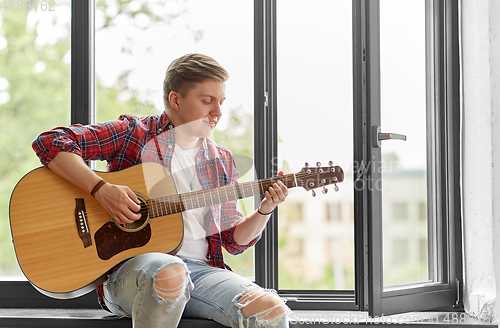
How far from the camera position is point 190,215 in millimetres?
1208

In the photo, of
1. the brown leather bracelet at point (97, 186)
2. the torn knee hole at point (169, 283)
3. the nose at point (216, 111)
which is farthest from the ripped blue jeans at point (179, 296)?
the nose at point (216, 111)

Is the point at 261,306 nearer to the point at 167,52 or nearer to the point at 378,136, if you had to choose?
the point at 378,136

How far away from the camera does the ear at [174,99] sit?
124 cm

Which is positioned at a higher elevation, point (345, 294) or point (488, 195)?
point (488, 195)

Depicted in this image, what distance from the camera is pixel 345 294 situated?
1511 mm

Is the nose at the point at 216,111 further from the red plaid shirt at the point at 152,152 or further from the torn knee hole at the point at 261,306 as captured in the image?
the torn knee hole at the point at 261,306

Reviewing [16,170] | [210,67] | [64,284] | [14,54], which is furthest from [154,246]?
[14,54]

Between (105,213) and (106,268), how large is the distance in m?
0.15

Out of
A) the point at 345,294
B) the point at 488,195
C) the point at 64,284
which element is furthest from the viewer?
the point at 345,294

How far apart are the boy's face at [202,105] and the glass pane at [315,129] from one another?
38 cm

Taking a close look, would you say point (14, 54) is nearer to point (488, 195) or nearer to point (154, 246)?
point (154, 246)

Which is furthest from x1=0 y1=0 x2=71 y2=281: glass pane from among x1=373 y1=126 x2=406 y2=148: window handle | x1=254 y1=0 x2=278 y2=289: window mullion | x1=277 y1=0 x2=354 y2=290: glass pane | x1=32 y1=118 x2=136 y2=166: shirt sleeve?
x1=373 y1=126 x2=406 y2=148: window handle

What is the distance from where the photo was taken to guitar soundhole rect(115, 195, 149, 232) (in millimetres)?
1088

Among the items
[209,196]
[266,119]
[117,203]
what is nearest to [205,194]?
[209,196]
